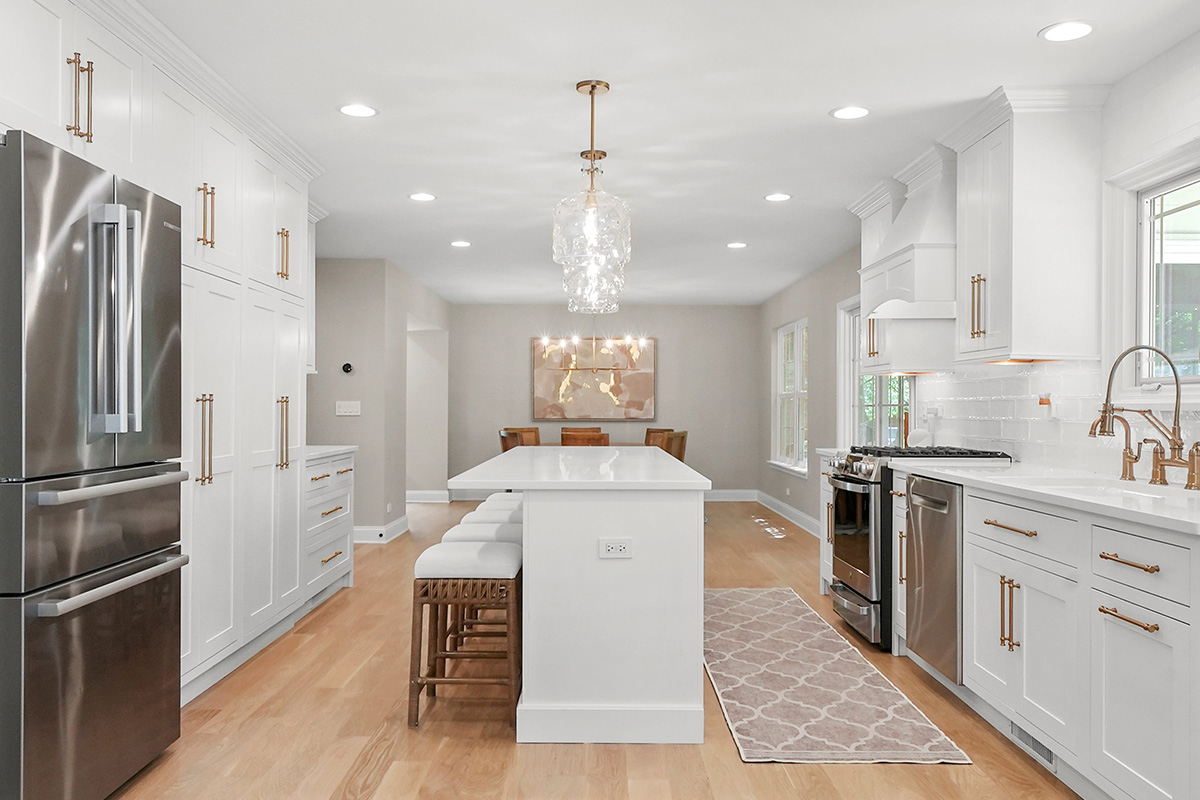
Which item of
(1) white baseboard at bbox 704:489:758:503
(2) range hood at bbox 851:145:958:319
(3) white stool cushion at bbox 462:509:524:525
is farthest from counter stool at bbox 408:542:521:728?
(1) white baseboard at bbox 704:489:758:503

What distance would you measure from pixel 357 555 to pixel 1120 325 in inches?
202

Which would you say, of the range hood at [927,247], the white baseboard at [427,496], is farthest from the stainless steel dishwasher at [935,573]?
the white baseboard at [427,496]

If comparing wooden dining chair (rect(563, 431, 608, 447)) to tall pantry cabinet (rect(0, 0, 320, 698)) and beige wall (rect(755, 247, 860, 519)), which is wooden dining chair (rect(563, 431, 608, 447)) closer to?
beige wall (rect(755, 247, 860, 519))

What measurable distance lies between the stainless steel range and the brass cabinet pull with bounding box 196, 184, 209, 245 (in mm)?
3055

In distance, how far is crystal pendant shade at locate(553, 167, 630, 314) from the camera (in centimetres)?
369

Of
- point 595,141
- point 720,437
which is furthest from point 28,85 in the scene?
point 720,437

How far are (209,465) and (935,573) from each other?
9.50 feet

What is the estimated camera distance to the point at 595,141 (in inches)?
155

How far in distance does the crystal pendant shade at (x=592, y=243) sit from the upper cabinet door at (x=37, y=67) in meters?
1.95

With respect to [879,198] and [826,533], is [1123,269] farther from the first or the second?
[826,533]

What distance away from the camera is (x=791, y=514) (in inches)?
318

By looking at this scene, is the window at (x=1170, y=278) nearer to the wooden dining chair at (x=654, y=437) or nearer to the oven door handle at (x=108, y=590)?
the oven door handle at (x=108, y=590)

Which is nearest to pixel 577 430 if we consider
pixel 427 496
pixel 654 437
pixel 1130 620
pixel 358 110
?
pixel 654 437

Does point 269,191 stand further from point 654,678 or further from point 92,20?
point 654,678
